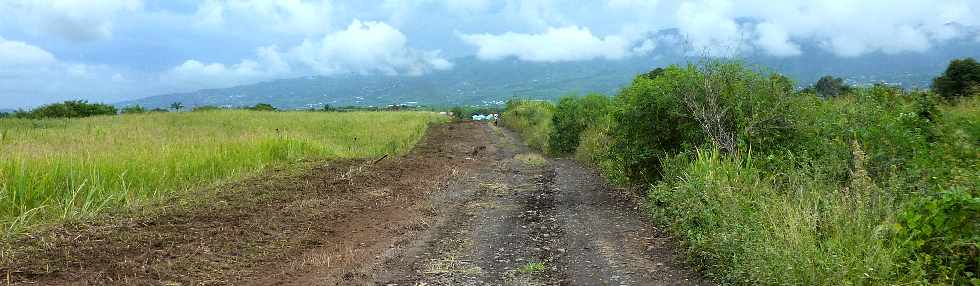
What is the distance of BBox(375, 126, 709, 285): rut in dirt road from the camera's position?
573cm

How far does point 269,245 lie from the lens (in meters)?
6.83

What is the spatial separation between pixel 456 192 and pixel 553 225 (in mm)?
3614

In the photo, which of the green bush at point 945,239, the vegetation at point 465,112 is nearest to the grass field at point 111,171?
the green bush at point 945,239

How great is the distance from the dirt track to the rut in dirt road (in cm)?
2

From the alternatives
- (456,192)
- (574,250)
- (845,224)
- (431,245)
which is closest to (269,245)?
(431,245)

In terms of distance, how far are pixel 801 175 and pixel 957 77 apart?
40.6 feet

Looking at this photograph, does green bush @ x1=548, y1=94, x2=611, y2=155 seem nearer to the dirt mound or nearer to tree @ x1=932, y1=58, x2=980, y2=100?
tree @ x1=932, y1=58, x2=980, y2=100

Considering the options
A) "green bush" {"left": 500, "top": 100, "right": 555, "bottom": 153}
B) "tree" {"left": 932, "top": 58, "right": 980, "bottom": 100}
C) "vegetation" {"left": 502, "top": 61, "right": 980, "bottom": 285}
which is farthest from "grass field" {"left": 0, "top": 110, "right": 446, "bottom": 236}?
"tree" {"left": 932, "top": 58, "right": 980, "bottom": 100}

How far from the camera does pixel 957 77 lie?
1530 cm

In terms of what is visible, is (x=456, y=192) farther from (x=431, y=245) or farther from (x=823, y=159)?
(x=823, y=159)

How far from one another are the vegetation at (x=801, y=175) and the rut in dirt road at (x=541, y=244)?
50cm

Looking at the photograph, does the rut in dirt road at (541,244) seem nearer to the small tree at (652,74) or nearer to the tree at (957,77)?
the small tree at (652,74)

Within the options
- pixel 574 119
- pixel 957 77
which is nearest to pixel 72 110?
pixel 574 119

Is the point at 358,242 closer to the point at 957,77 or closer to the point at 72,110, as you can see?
the point at 957,77
